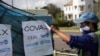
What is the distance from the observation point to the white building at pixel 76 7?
90356 mm

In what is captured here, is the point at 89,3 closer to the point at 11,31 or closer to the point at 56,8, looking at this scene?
the point at 56,8

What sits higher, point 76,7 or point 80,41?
point 76,7

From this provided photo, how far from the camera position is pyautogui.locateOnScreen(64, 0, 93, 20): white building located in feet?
296

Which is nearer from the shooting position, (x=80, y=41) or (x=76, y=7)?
(x=80, y=41)

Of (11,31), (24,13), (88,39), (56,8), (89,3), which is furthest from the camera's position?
(56,8)

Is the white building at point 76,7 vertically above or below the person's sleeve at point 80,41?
above

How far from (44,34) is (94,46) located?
46.1 inches

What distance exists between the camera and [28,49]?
5926 millimetres

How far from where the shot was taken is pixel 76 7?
309 ft

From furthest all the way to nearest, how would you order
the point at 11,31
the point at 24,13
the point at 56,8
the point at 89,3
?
1. the point at 56,8
2. the point at 89,3
3. the point at 24,13
4. the point at 11,31

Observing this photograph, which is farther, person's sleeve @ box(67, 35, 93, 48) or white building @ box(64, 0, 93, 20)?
white building @ box(64, 0, 93, 20)

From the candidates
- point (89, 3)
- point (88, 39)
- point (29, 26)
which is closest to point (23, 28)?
point (29, 26)

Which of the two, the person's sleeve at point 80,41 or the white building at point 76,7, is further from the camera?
the white building at point 76,7

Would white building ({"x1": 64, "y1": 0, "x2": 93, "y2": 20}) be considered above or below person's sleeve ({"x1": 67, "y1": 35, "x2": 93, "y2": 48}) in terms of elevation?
above
